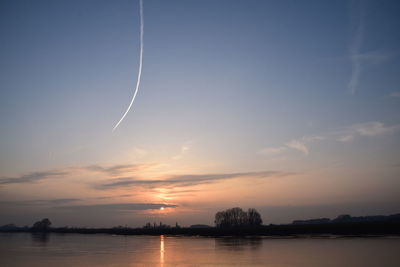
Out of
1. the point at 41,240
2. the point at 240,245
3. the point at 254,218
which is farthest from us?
the point at 254,218

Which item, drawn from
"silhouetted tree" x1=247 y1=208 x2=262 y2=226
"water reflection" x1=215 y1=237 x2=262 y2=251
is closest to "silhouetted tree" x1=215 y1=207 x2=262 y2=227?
"silhouetted tree" x1=247 y1=208 x2=262 y2=226

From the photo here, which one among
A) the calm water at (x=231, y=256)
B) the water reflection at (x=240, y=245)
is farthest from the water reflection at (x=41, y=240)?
the water reflection at (x=240, y=245)

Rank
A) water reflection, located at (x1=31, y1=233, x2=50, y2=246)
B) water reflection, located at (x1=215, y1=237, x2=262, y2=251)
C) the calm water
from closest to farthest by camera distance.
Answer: the calm water → water reflection, located at (x1=215, y1=237, x2=262, y2=251) → water reflection, located at (x1=31, y1=233, x2=50, y2=246)

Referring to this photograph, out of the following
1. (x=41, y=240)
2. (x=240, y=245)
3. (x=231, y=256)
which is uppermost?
(x=231, y=256)

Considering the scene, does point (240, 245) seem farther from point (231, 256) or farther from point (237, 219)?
point (237, 219)

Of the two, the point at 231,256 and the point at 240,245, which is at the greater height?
the point at 231,256

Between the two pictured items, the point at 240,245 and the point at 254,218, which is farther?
the point at 254,218

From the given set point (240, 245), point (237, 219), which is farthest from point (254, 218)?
point (240, 245)

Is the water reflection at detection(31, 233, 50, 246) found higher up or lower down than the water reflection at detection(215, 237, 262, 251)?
lower down

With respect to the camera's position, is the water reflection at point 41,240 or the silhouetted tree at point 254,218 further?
the silhouetted tree at point 254,218

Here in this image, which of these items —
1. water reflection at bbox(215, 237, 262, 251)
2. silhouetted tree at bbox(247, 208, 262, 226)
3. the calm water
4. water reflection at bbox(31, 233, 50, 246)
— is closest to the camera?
the calm water

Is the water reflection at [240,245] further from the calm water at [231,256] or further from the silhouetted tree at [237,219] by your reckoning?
the silhouetted tree at [237,219]

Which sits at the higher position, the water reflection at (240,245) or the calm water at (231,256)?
the calm water at (231,256)

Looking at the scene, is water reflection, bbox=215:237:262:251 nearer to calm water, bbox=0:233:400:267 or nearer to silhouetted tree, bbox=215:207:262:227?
calm water, bbox=0:233:400:267
